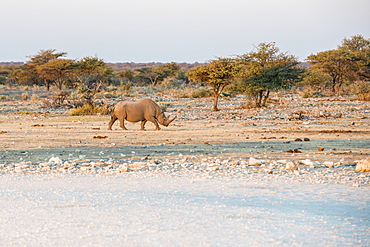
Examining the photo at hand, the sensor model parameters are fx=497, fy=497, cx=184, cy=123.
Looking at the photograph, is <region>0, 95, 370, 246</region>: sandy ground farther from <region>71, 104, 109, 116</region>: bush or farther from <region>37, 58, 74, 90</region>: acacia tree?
<region>37, 58, 74, 90</region>: acacia tree

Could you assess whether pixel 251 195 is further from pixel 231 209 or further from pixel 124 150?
pixel 124 150

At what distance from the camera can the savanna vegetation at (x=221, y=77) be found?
30391 mm

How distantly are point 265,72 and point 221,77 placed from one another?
3.17m

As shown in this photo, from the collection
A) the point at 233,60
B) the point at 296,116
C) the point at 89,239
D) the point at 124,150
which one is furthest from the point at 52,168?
the point at 233,60

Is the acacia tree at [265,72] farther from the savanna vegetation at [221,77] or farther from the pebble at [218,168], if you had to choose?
the pebble at [218,168]

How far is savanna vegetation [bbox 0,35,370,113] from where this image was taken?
30.4 m

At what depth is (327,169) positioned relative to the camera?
8281mm

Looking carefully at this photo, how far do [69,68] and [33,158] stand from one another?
137 ft

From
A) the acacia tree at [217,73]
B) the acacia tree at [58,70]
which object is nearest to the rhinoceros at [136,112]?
the acacia tree at [217,73]

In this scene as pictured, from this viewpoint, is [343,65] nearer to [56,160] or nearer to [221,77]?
[221,77]

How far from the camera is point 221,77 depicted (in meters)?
30.2

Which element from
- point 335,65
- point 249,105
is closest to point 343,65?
point 335,65

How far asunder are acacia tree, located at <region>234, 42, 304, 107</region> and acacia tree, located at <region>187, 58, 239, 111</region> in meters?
1.12

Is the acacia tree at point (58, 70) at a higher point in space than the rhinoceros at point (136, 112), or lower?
higher
